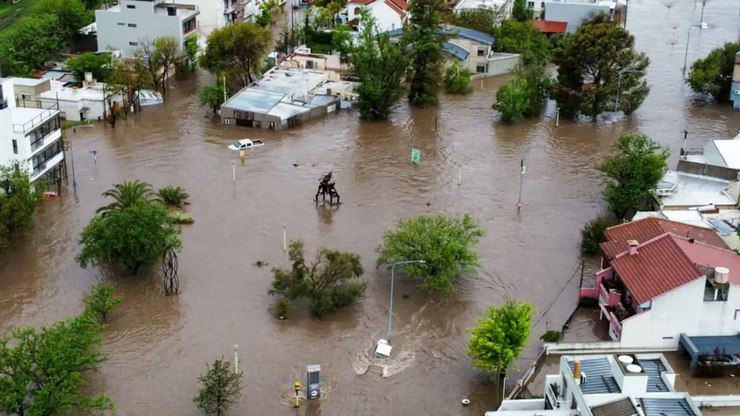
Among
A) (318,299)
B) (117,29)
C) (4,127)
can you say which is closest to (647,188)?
(318,299)

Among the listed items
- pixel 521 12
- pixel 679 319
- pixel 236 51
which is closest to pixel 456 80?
pixel 236 51

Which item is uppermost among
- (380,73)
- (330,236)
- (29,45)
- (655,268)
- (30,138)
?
(29,45)

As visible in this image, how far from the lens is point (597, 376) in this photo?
83.0ft

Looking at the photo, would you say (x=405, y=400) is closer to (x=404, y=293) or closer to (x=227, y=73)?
(x=404, y=293)

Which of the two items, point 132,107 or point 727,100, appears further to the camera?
point 727,100

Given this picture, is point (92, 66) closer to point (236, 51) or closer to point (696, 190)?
point (236, 51)

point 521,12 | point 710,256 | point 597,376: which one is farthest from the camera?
point 521,12

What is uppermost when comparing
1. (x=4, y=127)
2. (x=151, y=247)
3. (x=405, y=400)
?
(x=4, y=127)

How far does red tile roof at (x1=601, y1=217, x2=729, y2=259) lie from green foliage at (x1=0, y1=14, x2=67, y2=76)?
3860 centimetres

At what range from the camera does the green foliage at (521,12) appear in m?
74.4

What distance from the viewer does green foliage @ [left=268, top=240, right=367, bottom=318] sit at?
3272cm

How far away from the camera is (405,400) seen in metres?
28.5

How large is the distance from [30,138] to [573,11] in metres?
46.3

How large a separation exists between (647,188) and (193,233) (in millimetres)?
18828
